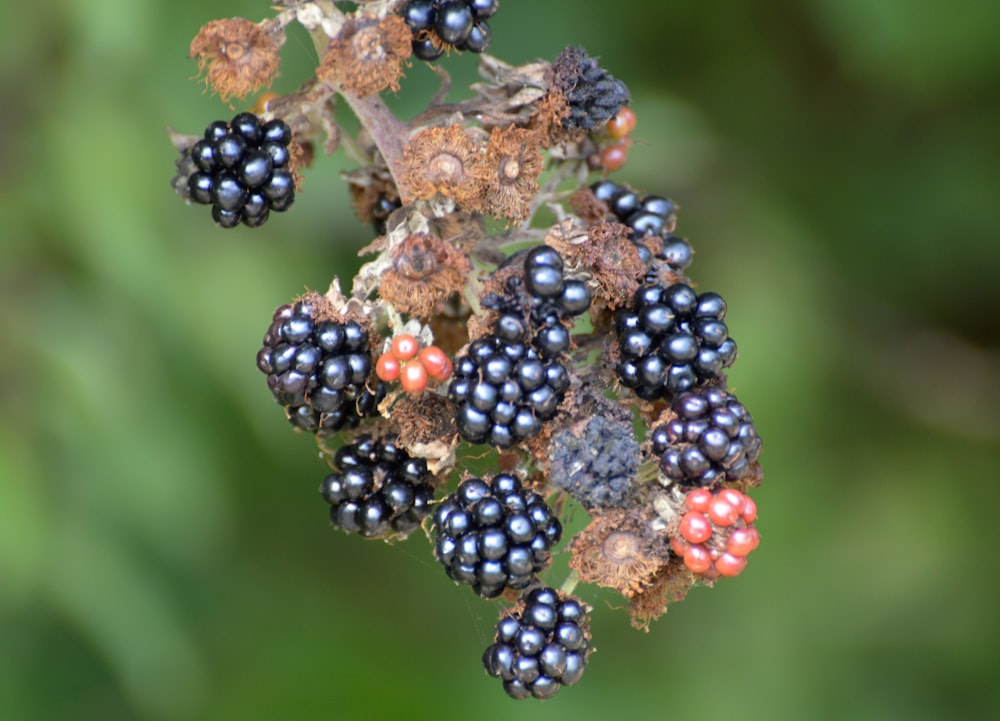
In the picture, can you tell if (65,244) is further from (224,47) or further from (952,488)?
(952,488)

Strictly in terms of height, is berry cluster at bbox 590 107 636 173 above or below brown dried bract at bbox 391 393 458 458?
above

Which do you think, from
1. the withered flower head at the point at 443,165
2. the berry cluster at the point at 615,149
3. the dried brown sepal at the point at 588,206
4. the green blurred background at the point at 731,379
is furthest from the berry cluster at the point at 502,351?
the green blurred background at the point at 731,379

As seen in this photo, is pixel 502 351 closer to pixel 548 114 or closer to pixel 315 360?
pixel 315 360

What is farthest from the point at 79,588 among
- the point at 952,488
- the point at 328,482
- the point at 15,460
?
the point at 952,488

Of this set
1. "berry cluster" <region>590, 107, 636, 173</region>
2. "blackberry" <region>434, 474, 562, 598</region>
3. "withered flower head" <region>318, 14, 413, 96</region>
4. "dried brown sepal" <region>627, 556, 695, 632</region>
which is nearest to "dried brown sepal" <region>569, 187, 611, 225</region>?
"berry cluster" <region>590, 107, 636, 173</region>

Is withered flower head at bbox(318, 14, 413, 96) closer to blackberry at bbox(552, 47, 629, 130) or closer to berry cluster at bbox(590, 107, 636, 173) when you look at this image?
blackberry at bbox(552, 47, 629, 130)

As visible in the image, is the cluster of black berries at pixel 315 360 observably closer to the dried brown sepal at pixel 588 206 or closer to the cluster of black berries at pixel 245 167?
the cluster of black berries at pixel 245 167
